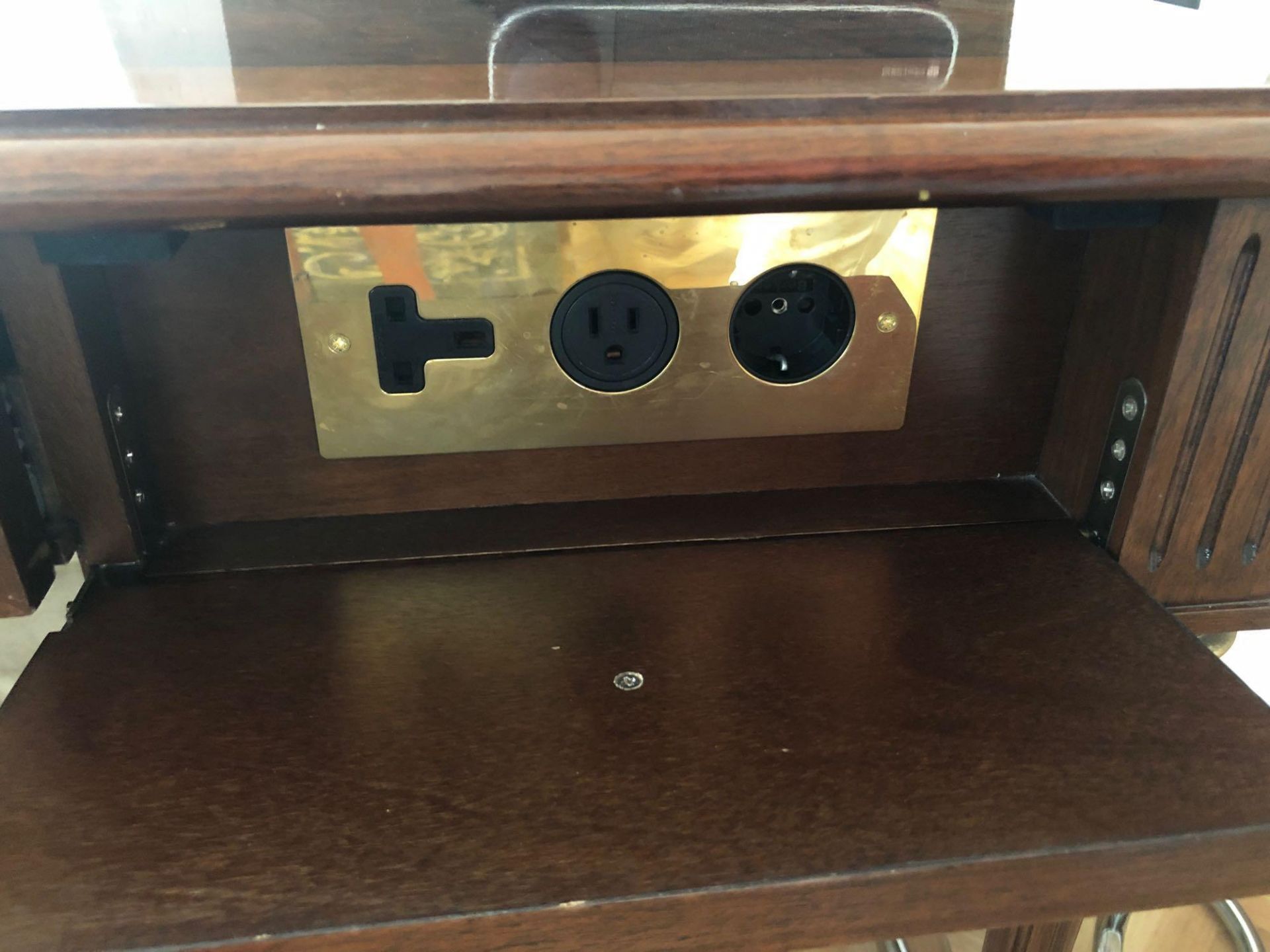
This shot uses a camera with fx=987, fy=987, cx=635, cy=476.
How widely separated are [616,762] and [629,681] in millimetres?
46

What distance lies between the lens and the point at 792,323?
→ 0.48 metres

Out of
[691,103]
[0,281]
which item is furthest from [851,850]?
[0,281]

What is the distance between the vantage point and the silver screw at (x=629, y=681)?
1.23ft

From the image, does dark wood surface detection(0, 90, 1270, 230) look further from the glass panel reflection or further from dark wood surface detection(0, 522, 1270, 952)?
dark wood surface detection(0, 522, 1270, 952)

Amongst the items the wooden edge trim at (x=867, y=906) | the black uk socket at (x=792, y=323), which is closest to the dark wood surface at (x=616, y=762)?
the wooden edge trim at (x=867, y=906)

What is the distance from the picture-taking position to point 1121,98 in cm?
33

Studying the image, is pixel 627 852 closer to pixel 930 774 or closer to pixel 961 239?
pixel 930 774

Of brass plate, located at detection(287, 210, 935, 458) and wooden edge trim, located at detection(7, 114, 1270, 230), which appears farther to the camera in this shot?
brass plate, located at detection(287, 210, 935, 458)

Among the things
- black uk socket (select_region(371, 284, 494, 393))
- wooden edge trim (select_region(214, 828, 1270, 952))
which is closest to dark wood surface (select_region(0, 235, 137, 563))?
black uk socket (select_region(371, 284, 494, 393))

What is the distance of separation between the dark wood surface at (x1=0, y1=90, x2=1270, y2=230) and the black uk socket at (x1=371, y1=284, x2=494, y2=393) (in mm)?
132

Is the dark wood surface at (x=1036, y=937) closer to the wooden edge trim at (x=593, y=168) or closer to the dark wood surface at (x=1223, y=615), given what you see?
the dark wood surface at (x=1223, y=615)

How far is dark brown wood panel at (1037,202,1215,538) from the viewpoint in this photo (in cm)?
40

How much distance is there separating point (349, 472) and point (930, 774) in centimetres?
29

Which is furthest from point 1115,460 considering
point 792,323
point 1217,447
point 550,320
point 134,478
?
point 134,478
